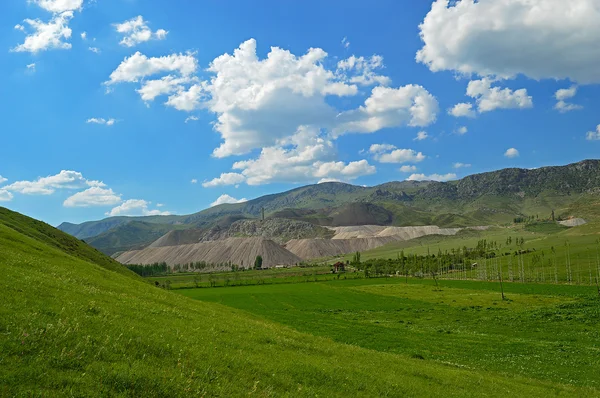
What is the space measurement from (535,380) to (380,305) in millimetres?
85986

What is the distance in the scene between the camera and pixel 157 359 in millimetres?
15359

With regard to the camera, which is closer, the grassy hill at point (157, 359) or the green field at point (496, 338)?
the grassy hill at point (157, 359)

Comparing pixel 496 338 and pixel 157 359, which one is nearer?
pixel 157 359

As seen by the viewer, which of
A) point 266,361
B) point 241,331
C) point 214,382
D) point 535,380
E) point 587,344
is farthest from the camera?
point 587,344

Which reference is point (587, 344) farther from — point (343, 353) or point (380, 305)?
point (380, 305)

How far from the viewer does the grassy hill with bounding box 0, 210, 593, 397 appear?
12586mm

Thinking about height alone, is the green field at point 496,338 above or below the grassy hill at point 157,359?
below

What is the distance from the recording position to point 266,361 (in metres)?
19.1

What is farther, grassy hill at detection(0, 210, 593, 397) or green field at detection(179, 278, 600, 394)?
green field at detection(179, 278, 600, 394)

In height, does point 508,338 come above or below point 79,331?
below

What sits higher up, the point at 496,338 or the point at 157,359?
the point at 157,359

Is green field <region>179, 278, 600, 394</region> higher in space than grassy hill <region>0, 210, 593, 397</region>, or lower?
lower

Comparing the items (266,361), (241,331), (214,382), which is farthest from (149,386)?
(241,331)

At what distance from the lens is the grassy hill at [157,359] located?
41.3ft
